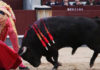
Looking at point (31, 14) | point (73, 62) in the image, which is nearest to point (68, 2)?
point (31, 14)

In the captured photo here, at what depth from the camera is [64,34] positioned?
470cm

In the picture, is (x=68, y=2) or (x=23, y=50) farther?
(x=68, y=2)

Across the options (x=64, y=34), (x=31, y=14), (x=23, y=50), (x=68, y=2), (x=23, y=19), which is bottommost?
(x=23, y=19)

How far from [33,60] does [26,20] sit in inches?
182

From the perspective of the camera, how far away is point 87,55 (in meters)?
6.93

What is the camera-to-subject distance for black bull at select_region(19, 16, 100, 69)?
4.69 metres

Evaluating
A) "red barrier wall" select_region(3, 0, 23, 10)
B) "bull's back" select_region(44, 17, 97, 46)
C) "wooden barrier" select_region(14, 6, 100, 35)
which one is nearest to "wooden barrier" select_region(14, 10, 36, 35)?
"wooden barrier" select_region(14, 6, 100, 35)

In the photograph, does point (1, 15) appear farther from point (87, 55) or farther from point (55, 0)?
point (55, 0)

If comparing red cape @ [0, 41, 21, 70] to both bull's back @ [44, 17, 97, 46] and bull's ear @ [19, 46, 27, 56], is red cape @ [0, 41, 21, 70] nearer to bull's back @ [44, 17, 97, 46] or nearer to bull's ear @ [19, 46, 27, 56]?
bull's ear @ [19, 46, 27, 56]

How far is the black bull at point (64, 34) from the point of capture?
4688mm

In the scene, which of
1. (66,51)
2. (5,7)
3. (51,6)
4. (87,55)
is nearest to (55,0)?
(51,6)

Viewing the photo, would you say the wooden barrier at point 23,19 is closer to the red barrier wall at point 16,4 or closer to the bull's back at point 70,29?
the red barrier wall at point 16,4

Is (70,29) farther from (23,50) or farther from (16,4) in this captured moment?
(16,4)

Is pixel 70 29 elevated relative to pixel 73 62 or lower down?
elevated
